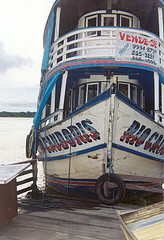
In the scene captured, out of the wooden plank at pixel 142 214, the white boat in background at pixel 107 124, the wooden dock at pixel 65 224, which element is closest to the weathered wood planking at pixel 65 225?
the wooden dock at pixel 65 224

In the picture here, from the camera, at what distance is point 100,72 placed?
8031 millimetres

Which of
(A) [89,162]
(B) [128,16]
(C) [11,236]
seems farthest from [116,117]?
A: (B) [128,16]

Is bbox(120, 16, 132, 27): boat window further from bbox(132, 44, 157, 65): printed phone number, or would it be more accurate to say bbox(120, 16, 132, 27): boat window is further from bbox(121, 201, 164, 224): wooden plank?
bbox(121, 201, 164, 224): wooden plank

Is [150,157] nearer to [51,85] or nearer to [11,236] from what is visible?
[51,85]

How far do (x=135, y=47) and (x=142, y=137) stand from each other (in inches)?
110

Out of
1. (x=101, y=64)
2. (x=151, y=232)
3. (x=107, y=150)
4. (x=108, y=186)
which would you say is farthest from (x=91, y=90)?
(x=151, y=232)

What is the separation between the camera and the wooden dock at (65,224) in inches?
171

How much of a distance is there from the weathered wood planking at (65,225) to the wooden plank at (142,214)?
972mm

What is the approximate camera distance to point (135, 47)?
22.1 ft

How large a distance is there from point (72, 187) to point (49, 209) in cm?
157

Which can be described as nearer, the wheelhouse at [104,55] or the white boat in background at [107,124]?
the white boat in background at [107,124]

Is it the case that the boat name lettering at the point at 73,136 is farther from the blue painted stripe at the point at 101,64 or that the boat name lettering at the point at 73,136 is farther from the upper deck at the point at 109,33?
the upper deck at the point at 109,33

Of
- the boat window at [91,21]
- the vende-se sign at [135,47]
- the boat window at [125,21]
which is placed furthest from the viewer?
the boat window at [91,21]

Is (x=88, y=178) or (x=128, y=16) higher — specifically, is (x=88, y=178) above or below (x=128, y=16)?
below
